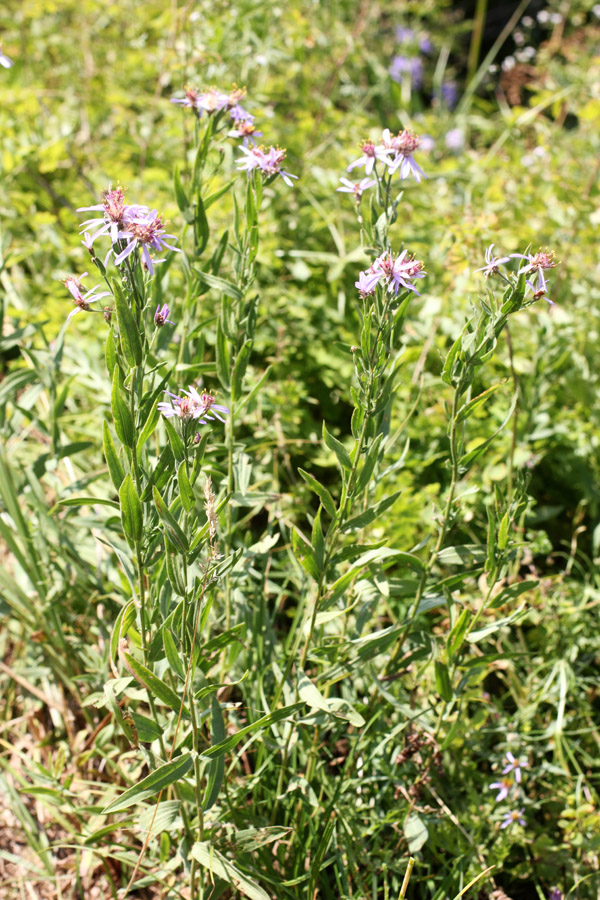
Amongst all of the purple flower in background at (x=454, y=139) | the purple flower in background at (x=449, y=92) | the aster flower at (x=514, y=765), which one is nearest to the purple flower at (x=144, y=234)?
the aster flower at (x=514, y=765)

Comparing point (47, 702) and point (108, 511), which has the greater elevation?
point (108, 511)

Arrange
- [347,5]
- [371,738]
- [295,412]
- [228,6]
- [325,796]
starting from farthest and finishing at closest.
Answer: [347,5] < [228,6] < [295,412] < [325,796] < [371,738]

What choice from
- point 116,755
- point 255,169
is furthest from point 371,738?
point 255,169

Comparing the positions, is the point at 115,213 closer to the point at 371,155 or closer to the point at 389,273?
the point at 389,273

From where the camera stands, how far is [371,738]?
1.50 metres

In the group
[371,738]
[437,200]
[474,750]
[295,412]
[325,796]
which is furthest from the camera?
[437,200]

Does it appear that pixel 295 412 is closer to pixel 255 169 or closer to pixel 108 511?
pixel 108 511

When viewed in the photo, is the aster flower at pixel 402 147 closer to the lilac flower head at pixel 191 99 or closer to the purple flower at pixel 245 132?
the purple flower at pixel 245 132

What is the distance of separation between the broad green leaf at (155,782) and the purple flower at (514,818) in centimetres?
74

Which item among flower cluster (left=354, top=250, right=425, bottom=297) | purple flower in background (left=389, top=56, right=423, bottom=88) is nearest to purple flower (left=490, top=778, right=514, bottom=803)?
flower cluster (left=354, top=250, right=425, bottom=297)

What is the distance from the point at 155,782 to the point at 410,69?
15.2 feet

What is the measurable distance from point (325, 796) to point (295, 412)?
0.97 metres

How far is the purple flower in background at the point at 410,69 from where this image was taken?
14.9 feet

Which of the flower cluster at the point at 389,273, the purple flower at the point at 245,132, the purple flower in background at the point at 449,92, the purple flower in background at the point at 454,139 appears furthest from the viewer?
the purple flower in background at the point at 449,92
